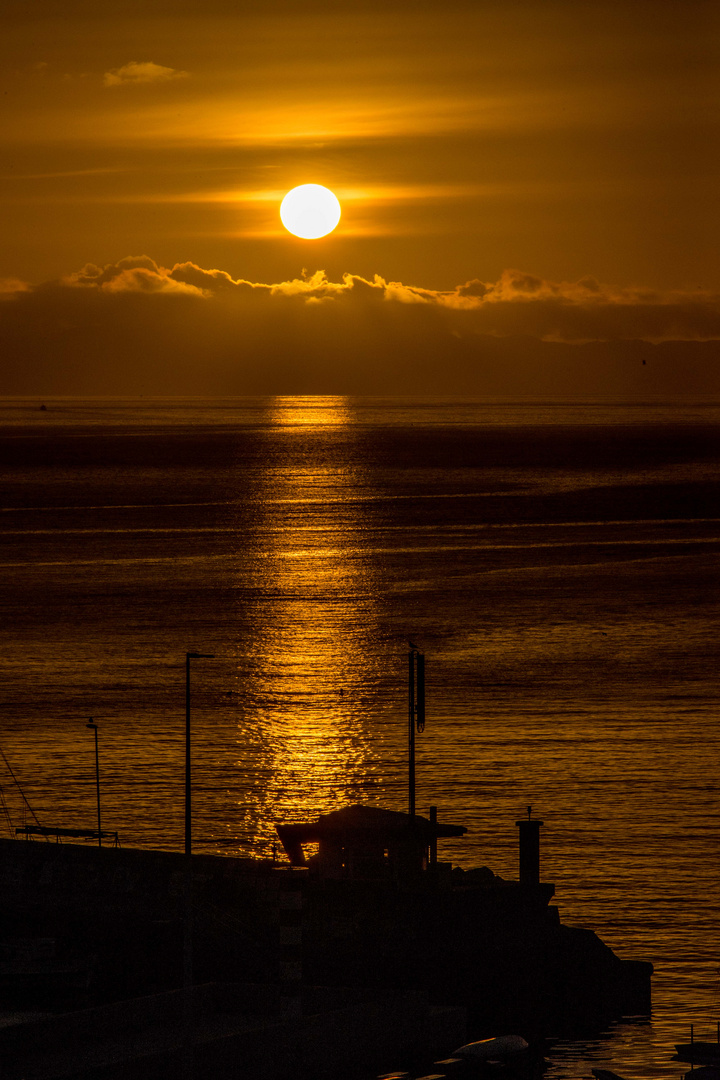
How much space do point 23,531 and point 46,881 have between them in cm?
12206

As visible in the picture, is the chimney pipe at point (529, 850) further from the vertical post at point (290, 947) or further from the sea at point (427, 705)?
the vertical post at point (290, 947)

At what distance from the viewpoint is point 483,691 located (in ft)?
243

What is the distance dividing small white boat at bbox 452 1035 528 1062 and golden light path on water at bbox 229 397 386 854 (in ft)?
54.3

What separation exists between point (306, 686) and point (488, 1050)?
149 ft

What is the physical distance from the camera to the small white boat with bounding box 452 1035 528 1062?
33438 mm

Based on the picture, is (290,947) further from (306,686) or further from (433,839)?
(306,686)

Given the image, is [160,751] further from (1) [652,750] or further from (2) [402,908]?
(2) [402,908]

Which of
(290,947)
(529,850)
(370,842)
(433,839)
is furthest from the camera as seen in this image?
(529,850)

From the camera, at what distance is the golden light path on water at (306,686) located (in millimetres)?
57562

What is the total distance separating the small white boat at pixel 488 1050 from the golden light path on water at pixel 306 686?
1655 cm

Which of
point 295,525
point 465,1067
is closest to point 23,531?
point 295,525

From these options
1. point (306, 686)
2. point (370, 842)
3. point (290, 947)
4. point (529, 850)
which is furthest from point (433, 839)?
point (306, 686)

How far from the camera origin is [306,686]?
78.4m

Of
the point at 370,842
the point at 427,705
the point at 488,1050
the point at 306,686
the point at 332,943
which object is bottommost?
the point at 488,1050
